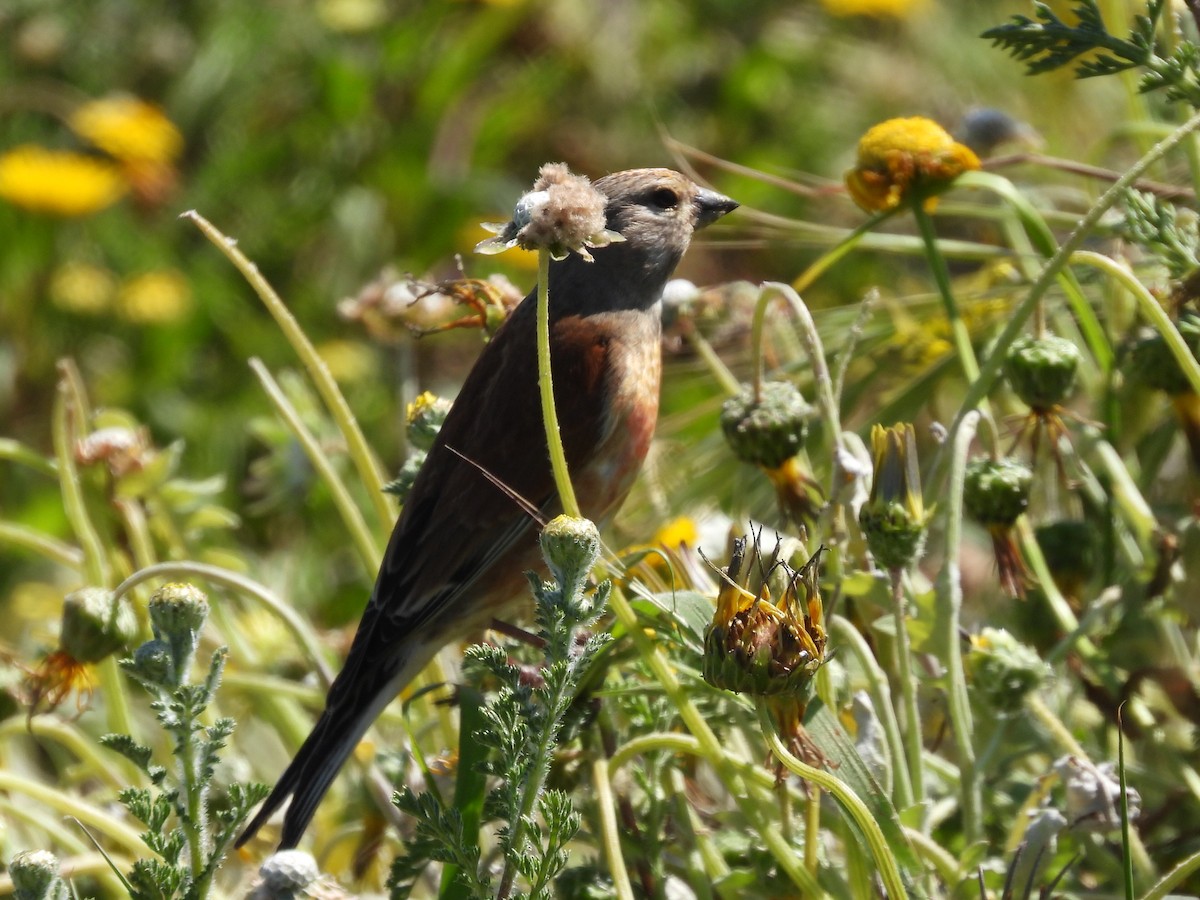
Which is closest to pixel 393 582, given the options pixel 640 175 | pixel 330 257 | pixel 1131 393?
pixel 640 175

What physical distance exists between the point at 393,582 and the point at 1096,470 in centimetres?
85

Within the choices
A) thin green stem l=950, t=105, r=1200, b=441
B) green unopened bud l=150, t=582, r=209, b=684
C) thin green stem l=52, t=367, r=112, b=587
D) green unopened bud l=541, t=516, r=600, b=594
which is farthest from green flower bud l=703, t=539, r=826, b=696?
thin green stem l=52, t=367, r=112, b=587

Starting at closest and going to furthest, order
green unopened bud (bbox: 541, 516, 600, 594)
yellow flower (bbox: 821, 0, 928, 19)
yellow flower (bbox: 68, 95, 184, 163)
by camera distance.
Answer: green unopened bud (bbox: 541, 516, 600, 594), yellow flower (bbox: 68, 95, 184, 163), yellow flower (bbox: 821, 0, 928, 19)

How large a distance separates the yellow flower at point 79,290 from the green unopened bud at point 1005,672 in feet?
11.8

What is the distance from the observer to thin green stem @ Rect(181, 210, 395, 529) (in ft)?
4.89

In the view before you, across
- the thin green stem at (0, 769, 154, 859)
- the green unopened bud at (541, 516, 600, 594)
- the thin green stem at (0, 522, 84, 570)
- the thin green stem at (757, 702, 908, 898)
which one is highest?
the thin green stem at (0, 522, 84, 570)

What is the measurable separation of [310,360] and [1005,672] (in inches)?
29.5

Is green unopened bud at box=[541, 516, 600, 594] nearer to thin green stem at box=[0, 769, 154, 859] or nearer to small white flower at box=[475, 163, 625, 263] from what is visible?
small white flower at box=[475, 163, 625, 263]

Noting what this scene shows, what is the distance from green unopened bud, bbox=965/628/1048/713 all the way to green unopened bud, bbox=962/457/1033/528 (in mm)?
123

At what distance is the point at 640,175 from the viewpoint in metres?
2.11

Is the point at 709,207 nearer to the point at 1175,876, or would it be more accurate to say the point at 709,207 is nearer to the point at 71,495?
the point at 71,495

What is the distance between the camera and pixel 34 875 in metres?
1.21

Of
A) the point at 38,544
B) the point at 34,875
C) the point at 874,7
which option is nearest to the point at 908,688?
the point at 34,875

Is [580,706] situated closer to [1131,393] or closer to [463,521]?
[463,521]
